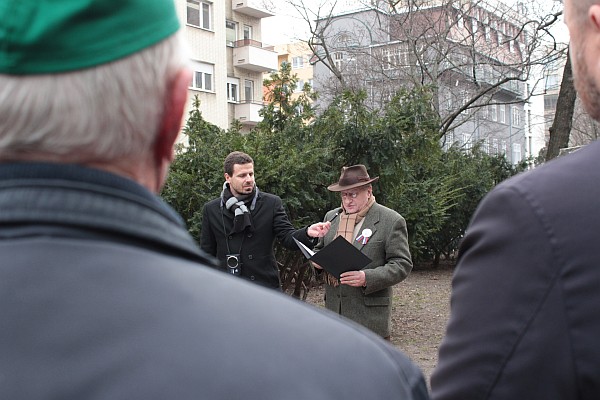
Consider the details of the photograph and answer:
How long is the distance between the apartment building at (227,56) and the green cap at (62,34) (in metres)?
30.0

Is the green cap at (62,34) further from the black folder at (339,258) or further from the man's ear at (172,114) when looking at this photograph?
the black folder at (339,258)

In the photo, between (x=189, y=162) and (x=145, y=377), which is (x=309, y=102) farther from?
(x=145, y=377)

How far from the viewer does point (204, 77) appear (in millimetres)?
33906

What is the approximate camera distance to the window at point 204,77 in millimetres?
33406

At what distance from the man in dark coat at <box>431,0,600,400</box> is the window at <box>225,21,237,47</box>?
36.8 metres

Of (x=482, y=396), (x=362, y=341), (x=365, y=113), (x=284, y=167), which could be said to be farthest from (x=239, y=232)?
(x=362, y=341)

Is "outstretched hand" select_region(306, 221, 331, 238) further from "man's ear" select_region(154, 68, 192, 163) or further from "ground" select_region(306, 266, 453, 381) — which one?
"man's ear" select_region(154, 68, 192, 163)

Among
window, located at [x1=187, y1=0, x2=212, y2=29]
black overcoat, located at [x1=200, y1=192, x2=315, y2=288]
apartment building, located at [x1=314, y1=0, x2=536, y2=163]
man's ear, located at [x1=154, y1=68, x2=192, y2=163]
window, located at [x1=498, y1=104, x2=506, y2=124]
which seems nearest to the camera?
man's ear, located at [x1=154, y1=68, x2=192, y2=163]

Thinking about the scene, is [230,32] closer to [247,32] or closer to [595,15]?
[247,32]

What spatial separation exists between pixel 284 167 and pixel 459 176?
10243mm

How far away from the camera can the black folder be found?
5703 millimetres

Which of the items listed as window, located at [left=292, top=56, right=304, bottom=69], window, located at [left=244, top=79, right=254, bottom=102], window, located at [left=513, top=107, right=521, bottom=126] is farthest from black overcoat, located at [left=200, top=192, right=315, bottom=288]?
window, located at [left=292, top=56, right=304, bottom=69]

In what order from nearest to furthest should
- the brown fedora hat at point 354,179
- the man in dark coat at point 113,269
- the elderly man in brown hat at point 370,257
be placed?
the man in dark coat at point 113,269, the elderly man in brown hat at point 370,257, the brown fedora hat at point 354,179

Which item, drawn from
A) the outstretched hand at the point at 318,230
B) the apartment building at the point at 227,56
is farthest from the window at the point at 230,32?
the outstretched hand at the point at 318,230
